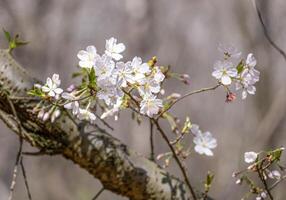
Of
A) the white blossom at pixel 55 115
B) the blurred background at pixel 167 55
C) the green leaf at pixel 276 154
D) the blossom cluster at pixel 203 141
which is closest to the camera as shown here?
the green leaf at pixel 276 154

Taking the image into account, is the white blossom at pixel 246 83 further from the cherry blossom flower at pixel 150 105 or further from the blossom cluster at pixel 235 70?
the cherry blossom flower at pixel 150 105

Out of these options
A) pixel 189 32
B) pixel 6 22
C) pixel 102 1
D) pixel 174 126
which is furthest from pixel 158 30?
pixel 174 126

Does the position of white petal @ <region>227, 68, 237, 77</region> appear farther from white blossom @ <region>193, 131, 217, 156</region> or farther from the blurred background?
the blurred background

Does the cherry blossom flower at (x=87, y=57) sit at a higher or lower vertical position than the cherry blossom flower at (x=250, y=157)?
higher

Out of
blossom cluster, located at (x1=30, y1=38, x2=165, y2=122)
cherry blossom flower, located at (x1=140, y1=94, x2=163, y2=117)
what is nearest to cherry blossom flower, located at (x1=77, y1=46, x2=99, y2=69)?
blossom cluster, located at (x1=30, y1=38, x2=165, y2=122)

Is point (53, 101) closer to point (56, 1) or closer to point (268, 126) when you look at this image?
point (268, 126)

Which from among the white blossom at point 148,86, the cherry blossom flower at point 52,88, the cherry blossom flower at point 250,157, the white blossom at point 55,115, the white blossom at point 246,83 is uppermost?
the white blossom at point 55,115

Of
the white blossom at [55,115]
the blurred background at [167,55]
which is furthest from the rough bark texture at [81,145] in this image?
the blurred background at [167,55]
